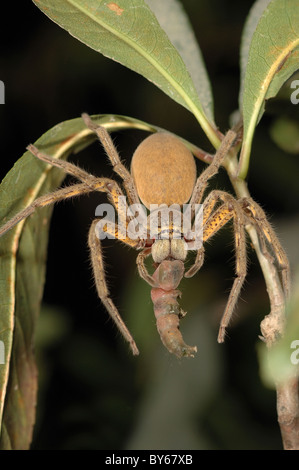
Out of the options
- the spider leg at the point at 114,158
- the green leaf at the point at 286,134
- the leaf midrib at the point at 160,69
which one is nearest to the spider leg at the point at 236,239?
the leaf midrib at the point at 160,69

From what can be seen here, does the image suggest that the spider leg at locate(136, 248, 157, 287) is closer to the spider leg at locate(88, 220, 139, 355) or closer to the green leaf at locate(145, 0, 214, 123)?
the spider leg at locate(88, 220, 139, 355)

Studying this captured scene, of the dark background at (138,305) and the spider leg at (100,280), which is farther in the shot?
the dark background at (138,305)

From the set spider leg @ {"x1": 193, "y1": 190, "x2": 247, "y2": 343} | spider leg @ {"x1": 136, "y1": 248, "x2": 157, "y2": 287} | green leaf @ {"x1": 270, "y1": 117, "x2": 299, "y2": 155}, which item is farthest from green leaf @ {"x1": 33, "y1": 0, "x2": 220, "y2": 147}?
green leaf @ {"x1": 270, "y1": 117, "x2": 299, "y2": 155}

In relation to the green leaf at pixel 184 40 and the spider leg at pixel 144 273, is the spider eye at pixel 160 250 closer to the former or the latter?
the spider leg at pixel 144 273

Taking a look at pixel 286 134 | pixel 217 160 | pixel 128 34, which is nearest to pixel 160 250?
pixel 217 160

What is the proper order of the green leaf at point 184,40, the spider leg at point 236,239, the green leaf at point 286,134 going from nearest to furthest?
1. the spider leg at point 236,239
2. the green leaf at point 184,40
3. the green leaf at point 286,134

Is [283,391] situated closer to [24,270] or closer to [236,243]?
[236,243]

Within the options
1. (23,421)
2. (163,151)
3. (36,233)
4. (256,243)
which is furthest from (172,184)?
(23,421)
